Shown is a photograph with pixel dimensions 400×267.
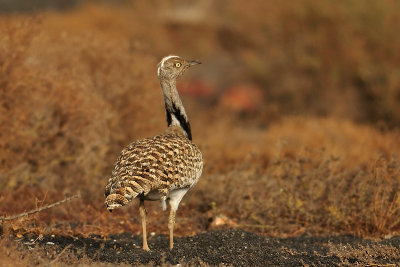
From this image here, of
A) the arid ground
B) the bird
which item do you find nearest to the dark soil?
the arid ground

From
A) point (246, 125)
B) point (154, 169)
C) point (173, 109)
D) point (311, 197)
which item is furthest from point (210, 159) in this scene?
point (246, 125)

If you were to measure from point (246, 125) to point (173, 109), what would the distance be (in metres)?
6.35

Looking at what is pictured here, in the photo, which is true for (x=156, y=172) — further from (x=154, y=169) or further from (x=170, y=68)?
(x=170, y=68)

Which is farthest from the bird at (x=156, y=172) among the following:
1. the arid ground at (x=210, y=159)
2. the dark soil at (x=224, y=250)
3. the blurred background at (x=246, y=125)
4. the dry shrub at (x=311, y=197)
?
the dry shrub at (x=311, y=197)

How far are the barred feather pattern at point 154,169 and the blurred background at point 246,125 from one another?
2.44 feet

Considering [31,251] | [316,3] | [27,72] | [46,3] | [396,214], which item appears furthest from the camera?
[46,3]

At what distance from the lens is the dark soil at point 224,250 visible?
4828mm

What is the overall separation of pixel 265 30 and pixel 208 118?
10.9 ft

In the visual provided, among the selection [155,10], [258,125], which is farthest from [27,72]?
[155,10]

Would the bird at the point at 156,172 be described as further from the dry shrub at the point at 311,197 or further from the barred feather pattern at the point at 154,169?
the dry shrub at the point at 311,197

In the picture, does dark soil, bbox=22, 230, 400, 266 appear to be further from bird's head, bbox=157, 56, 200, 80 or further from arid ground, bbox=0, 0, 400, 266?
bird's head, bbox=157, 56, 200, 80

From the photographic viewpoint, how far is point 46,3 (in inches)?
931

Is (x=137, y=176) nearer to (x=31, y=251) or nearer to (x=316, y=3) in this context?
(x=31, y=251)

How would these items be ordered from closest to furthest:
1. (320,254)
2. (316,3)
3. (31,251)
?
(31,251), (320,254), (316,3)
